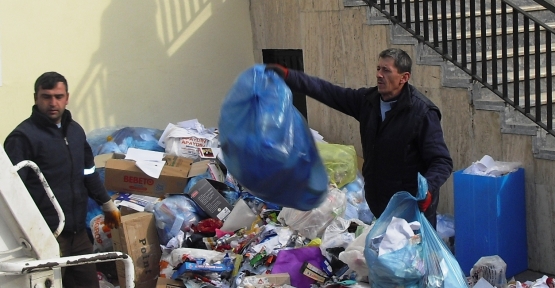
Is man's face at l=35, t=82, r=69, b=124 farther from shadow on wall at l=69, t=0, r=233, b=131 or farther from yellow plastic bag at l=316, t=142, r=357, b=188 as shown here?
shadow on wall at l=69, t=0, r=233, b=131

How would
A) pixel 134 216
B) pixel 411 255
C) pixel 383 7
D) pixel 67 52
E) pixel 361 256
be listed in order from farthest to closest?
pixel 67 52 < pixel 383 7 < pixel 134 216 < pixel 361 256 < pixel 411 255

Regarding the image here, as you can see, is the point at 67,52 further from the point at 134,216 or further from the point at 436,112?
the point at 436,112

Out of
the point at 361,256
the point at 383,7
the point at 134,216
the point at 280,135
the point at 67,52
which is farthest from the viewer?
the point at 67,52

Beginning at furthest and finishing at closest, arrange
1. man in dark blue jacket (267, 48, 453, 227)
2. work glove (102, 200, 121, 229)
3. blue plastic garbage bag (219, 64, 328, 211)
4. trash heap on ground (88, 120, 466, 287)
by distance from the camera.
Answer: trash heap on ground (88, 120, 466, 287)
work glove (102, 200, 121, 229)
man in dark blue jacket (267, 48, 453, 227)
blue plastic garbage bag (219, 64, 328, 211)

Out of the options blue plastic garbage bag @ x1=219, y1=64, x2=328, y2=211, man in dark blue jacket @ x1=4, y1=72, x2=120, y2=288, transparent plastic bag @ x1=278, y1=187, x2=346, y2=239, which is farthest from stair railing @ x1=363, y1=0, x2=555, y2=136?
man in dark blue jacket @ x1=4, y1=72, x2=120, y2=288

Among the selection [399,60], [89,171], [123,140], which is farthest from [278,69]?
[123,140]

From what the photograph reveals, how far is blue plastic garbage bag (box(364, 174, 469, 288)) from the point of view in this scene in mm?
4348

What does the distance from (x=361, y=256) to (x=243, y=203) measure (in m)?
1.95

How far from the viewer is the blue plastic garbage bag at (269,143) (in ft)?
12.0

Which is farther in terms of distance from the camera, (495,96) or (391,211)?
(495,96)

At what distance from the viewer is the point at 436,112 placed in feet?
14.9

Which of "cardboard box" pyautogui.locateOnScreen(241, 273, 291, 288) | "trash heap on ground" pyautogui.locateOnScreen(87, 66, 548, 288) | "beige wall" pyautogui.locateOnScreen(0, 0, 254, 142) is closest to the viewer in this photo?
"trash heap on ground" pyautogui.locateOnScreen(87, 66, 548, 288)

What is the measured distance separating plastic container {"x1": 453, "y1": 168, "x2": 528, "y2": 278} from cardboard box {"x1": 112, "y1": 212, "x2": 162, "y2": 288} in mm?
2459

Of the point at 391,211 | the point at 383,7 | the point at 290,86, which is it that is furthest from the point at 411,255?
the point at 383,7
